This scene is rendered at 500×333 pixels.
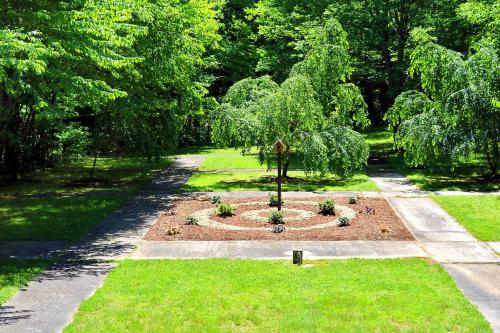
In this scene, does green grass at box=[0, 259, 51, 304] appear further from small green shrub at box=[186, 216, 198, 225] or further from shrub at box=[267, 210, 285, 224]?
shrub at box=[267, 210, 285, 224]

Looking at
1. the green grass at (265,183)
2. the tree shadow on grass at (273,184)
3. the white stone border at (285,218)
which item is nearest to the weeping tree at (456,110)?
the green grass at (265,183)

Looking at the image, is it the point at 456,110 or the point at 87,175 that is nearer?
the point at 456,110

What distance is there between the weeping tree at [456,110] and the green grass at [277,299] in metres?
11.1

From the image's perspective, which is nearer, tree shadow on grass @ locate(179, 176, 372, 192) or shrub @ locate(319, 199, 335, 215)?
shrub @ locate(319, 199, 335, 215)

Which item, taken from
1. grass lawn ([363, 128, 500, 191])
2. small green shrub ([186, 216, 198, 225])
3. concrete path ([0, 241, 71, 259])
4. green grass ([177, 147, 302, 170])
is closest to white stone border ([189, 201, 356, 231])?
small green shrub ([186, 216, 198, 225])

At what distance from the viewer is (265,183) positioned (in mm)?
27344

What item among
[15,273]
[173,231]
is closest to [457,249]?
[173,231]

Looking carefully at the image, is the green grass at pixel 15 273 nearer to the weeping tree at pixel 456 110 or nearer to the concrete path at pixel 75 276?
the concrete path at pixel 75 276

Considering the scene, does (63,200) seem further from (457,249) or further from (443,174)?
(443,174)

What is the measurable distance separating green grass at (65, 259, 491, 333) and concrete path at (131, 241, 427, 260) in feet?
2.23

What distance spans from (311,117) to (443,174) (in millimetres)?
8463

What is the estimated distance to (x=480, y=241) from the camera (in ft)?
52.9

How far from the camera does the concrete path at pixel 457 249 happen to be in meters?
11.6

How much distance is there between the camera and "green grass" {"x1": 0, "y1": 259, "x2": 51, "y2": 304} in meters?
12.0
